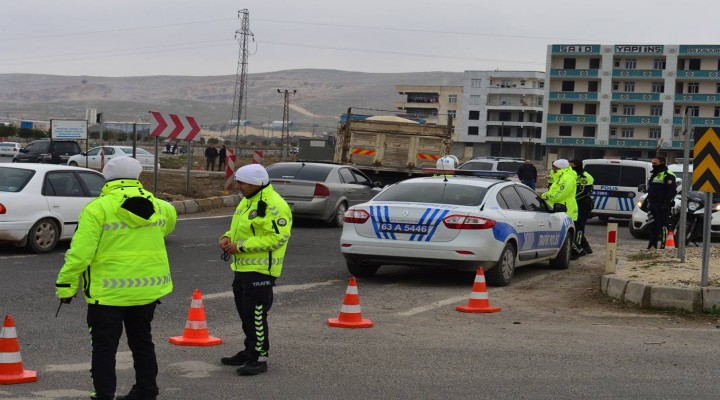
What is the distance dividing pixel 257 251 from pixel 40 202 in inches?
343

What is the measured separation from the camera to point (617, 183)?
2572 centimetres

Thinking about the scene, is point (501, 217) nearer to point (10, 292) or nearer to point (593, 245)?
point (10, 292)

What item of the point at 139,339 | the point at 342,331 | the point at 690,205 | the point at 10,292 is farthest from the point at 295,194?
the point at 139,339

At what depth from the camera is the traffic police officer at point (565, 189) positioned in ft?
54.1

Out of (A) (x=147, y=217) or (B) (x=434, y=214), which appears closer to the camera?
(A) (x=147, y=217)

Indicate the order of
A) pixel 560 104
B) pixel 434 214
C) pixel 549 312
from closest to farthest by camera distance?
pixel 549 312, pixel 434 214, pixel 560 104

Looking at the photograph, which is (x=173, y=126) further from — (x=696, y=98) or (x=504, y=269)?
(x=696, y=98)

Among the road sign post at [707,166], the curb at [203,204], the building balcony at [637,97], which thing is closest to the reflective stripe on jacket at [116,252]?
the road sign post at [707,166]

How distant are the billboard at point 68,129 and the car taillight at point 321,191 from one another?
47.7 feet

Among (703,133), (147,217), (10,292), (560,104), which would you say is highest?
(560,104)

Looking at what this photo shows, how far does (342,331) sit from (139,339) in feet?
11.0

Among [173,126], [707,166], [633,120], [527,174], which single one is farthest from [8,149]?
[633,120]

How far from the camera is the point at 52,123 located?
35.3 metres

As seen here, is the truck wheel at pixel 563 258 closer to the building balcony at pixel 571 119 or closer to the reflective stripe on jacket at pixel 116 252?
the reflective stripe on jacket at pixel 116 252
